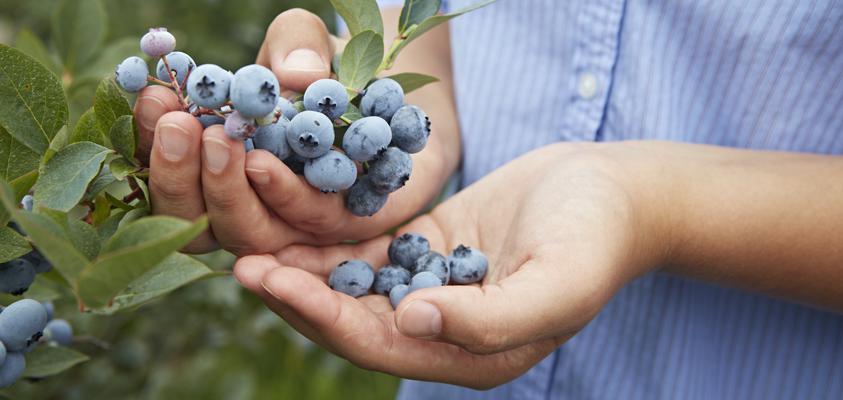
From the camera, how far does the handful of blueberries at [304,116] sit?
66 centimetres

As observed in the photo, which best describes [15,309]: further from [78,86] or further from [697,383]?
[697,383]

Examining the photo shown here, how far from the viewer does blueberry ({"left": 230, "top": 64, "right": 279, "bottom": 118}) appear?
646 millimetres

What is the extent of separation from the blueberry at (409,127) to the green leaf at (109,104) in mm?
276

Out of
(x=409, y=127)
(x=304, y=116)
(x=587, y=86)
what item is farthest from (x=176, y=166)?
(x=587, y=86)

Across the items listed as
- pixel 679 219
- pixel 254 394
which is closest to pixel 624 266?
pixel 679 219

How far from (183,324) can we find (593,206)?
3.64ft

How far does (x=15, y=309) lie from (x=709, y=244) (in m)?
0.84

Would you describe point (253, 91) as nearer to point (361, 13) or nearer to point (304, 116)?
point (304, 116)

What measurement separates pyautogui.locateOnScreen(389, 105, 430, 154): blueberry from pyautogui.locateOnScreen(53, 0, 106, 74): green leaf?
612mm

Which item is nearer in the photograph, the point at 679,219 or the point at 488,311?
the point at 488,311

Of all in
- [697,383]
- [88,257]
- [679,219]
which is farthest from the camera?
[697,383]

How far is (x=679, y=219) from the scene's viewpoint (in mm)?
981

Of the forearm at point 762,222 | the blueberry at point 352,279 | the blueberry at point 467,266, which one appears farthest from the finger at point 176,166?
the forearm at point 762,222

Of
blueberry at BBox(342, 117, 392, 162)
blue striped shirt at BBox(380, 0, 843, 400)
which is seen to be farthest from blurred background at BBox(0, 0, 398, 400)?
blue striped shirt at BBox(380, 0, 843, 400)
